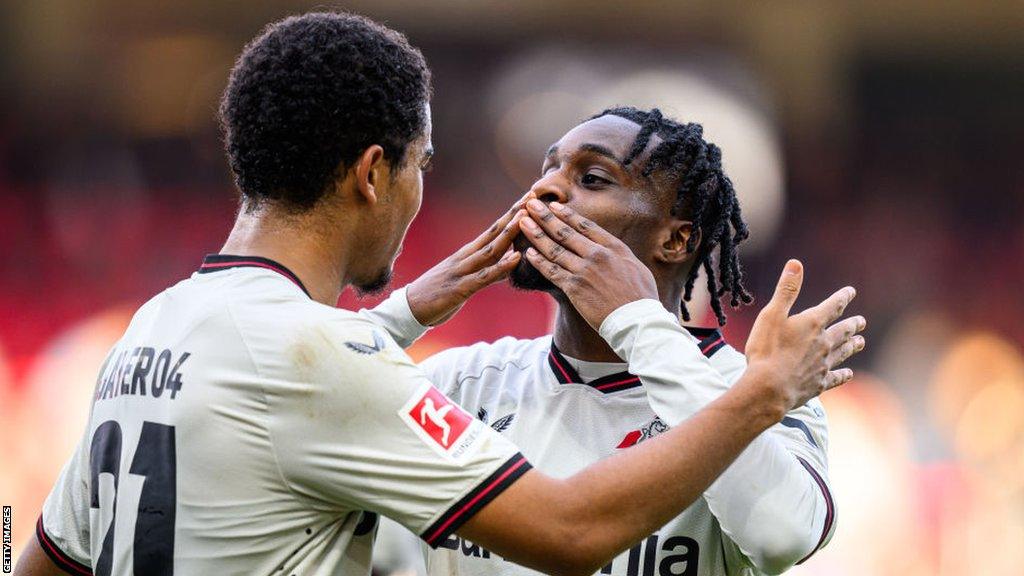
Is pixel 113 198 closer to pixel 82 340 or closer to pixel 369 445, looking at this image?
pixel 82 340

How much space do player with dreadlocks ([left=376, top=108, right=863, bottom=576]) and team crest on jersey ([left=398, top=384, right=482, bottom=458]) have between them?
543 mm

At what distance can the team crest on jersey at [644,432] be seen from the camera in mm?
3109

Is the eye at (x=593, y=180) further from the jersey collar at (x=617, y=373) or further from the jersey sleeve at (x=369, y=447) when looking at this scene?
the jersey sleeve at (x=369, y=447)

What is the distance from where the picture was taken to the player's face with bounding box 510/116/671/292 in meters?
3.37

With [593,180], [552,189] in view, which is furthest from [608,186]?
[552,189]

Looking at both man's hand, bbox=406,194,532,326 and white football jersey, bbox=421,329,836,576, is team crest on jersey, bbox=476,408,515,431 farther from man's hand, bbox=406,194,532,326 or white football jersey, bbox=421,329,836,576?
man's hand, bbox=406,194,532,326

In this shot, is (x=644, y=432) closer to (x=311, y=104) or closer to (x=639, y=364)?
(x=639, y=364)

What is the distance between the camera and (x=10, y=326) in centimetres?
886

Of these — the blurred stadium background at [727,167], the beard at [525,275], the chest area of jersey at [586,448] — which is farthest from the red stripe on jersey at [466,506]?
the blurred stadium background at [727,167]

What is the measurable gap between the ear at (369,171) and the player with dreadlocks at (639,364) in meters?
0.59

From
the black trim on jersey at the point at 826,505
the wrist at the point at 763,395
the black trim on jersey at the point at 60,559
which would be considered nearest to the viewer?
the wrist at the point at 763,395

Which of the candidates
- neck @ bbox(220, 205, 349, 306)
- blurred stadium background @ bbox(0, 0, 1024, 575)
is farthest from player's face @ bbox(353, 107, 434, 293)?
blurred stadium background @ bbox(0, 0, 1024, 575)

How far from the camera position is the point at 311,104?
250 centimetres

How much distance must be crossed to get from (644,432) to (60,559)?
1448mm
